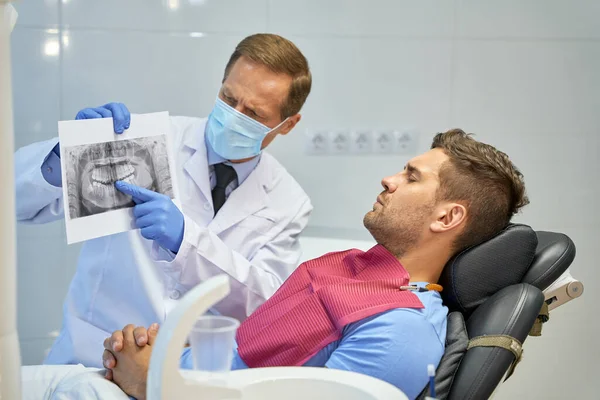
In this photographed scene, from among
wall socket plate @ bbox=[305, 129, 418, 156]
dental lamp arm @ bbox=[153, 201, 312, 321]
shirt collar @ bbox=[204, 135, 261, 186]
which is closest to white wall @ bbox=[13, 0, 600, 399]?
wall socket plate @ bbox=[305, 129, 418, 156]

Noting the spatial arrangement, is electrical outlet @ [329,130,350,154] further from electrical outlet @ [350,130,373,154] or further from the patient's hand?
the patient's hand

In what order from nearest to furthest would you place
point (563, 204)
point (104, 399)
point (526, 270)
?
point (104, 399) → point (526, 270) → point (563, 204)

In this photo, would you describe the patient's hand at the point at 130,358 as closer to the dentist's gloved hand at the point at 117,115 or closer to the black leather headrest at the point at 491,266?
the dentist's gloved hand at the point at 117,115

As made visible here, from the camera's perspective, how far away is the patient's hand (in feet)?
5.49

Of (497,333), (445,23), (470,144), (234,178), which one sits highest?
(445,23)

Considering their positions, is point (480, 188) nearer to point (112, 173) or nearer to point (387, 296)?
point (387, 296)

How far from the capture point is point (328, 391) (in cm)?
121

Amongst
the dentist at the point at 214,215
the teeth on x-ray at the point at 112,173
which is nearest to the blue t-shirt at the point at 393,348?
the dentist at the point at 214,215

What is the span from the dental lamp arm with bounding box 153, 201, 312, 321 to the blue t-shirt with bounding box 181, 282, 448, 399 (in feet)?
1.79

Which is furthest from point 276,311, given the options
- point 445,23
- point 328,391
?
point 445,23

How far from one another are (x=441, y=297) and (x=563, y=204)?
1.64 m

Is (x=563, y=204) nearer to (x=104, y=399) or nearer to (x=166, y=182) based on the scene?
(x=166, y=182)

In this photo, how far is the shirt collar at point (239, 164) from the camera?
2436 millimetres

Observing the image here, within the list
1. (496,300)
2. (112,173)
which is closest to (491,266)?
(496,300)
